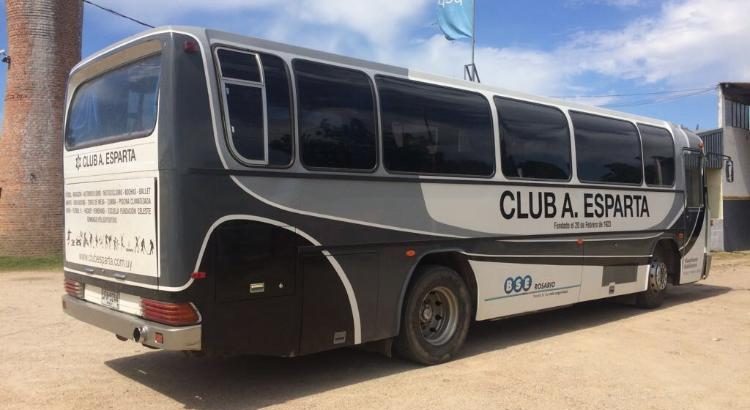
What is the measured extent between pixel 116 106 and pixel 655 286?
8.76m

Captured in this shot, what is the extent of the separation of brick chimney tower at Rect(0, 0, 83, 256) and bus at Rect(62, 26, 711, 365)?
13.0 m

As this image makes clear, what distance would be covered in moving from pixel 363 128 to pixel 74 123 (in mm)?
2937

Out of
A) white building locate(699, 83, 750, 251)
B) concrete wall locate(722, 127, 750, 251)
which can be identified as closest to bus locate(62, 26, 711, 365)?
white building locate(699, 83, 750, 251)

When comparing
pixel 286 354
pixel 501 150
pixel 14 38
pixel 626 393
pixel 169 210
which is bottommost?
pixel 626 393

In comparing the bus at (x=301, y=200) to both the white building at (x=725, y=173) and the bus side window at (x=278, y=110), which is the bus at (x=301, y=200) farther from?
the white building at (x=725, y=173)

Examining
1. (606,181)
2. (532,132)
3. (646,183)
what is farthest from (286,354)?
(646,183)

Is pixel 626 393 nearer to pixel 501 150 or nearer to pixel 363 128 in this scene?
pixel 501 150

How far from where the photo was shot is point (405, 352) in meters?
6.66

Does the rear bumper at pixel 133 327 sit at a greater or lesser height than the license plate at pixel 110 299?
lesser

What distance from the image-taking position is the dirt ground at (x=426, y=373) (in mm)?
5605

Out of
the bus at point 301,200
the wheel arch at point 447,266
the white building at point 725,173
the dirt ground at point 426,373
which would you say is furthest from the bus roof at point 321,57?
the white building at point 725,173

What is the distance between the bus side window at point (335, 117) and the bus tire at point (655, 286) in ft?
21.0

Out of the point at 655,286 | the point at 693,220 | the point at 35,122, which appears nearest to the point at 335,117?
the point at 655,286

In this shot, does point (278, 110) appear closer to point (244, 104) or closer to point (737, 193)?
point (244, 104)
